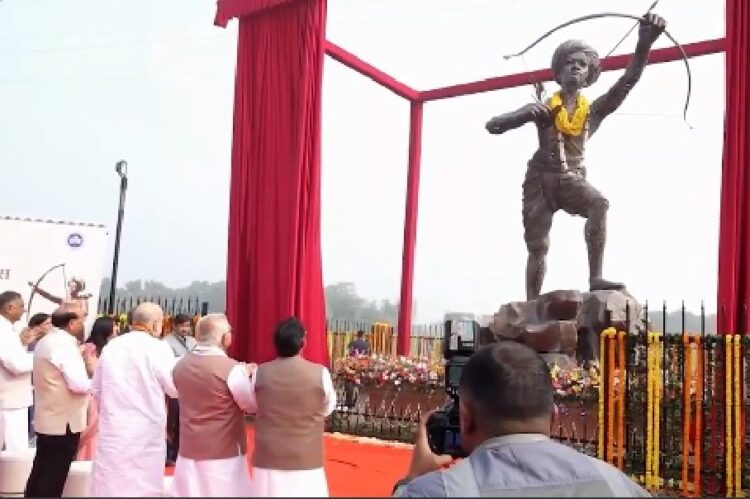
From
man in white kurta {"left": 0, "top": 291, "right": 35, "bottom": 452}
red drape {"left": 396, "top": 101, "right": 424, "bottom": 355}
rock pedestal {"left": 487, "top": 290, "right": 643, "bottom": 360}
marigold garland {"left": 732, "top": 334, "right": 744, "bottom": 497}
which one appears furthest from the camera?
red drape {"left": 396, "top": 101, "right": 424, "bottom": 355}

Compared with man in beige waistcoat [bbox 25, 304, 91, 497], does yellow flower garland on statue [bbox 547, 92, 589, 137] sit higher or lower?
higher

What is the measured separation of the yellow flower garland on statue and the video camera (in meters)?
5.42

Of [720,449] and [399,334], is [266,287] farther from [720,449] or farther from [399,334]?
[720,449]

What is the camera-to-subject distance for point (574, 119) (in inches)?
304

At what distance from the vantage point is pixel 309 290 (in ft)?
29.6

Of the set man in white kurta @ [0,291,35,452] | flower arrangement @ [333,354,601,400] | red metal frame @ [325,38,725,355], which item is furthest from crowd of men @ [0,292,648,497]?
red metal frame @ [325,38,725,355]

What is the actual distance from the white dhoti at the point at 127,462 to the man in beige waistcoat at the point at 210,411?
0.64 feet

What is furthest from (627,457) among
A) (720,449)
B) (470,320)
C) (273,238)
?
(273,238)

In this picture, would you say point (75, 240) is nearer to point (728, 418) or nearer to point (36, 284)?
point (36, 284)

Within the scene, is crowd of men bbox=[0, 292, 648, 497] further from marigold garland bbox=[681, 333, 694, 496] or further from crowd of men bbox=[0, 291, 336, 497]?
marigold garland bbox=[681, 333, 694, 496]

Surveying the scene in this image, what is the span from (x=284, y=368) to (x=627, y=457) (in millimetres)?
3102

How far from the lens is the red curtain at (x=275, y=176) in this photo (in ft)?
29.6

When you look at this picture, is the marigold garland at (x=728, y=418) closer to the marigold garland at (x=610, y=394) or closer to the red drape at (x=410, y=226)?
the marigold garland at (x=610, y=394)

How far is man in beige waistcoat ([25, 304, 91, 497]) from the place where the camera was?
12.7ft
